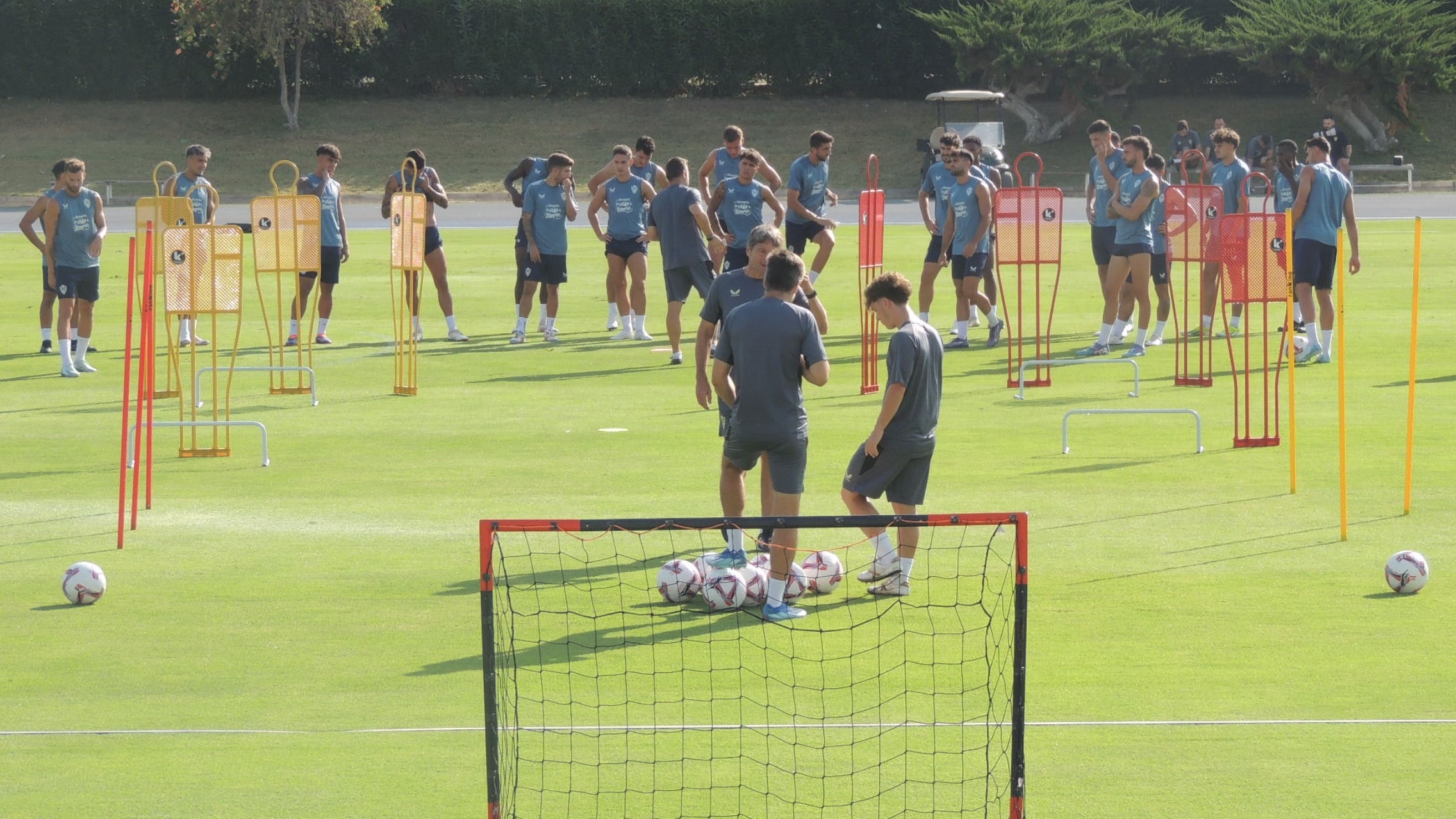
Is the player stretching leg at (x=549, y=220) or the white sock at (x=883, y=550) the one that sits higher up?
the player stretching leg at (x=549, y=220)

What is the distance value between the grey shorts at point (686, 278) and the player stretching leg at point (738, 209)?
0.29 meters

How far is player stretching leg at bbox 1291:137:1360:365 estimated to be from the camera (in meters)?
17.5

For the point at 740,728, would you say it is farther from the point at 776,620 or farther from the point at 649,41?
the point at 649,41

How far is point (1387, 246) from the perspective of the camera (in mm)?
30891

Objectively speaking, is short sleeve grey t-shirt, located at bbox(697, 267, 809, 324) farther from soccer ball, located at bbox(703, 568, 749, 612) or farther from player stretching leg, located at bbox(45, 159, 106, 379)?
player stretching leg, located at bbox(45, 159, 106, 379)

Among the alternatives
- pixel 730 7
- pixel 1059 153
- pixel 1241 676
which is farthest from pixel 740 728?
pixel 730 7

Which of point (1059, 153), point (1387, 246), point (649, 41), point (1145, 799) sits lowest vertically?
point (1145, 799)

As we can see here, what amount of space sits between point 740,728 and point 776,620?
1594 mm

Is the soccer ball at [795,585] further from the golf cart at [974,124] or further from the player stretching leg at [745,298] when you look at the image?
the golf cart at [974,124]

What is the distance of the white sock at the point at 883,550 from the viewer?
9.70 metres

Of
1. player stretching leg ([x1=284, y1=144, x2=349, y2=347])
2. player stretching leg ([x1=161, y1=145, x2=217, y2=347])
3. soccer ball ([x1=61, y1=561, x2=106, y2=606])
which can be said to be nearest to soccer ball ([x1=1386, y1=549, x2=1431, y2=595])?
soccer ball ([x1=61, y1=561, x2=106, y2=606])

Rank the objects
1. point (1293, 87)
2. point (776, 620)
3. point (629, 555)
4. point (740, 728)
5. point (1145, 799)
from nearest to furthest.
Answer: point (1145, 799) → point (740, 728) → point (776, 620) → point (629, 555) → point (1293, 87)

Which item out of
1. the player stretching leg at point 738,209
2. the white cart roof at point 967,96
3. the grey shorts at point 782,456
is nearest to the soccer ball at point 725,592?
the grey shorts at point 782,456

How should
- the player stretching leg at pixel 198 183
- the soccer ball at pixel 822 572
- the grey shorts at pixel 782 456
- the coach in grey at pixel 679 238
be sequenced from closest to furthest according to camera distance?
the grey shorts at pixel 782 456
the soccer ball at pixel 822 572
the player stretching leg at pixel 198 183
the coach in grey at pixel 679 238
